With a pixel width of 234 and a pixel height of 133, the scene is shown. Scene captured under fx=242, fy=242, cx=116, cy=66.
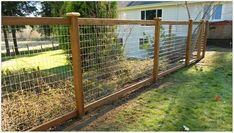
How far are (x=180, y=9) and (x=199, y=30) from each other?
8.10m

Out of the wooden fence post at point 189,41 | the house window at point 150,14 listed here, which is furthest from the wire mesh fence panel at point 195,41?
the house window at point 150,14

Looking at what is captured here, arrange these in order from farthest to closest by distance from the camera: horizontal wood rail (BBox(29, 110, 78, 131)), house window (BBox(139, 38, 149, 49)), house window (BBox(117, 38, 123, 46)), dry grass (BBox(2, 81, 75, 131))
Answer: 1. house window (BBox(139, 38, 149, 49))
2. house window (BBox(117, 38, 123, 46))
3. dry grass (BBox(2, 81, 75, 131))
4. horizontal wood rail (BBox(29, 110, 78, 131))

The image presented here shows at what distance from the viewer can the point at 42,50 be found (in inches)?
119

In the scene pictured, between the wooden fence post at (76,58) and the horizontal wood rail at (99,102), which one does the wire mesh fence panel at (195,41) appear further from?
the wooden fence post at (76,58)

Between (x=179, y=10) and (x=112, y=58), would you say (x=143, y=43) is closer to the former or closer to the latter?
(x=112, y=58)

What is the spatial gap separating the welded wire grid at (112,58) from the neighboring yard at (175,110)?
475 millimetres

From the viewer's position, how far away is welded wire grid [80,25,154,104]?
4051mm

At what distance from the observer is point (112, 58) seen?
191 inches

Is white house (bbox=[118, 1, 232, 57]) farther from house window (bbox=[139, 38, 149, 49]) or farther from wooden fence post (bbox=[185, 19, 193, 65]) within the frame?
house window (bbox=[139, 38, 149, 49])

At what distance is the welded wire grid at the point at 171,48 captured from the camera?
6.05 m

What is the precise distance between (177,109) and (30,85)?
2.18 metres

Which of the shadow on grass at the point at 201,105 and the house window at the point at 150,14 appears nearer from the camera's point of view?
the shadow on grass at the point at 201,105

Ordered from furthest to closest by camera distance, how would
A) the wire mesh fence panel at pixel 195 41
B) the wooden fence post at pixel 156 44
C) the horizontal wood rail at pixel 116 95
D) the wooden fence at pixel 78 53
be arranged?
the wire mesh fence panel at pixel 195 41 < the wooden fence post at pixel 156 44 < the horizontal wood rail at pixel 116 95 < the wooden fence at pixel 78 53

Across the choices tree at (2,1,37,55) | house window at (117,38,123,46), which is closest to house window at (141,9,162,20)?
tree at (2,1,37,55)
